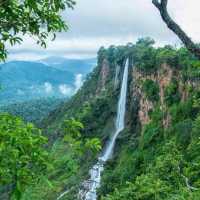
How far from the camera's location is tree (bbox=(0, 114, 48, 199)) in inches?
267

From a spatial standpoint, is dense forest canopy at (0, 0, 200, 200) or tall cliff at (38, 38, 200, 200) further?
tall cliff at (38, 38, 200, 200)

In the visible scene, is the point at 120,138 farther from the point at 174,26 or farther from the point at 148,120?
the point at 174,26

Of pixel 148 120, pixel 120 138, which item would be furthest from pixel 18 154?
pixel 120 138

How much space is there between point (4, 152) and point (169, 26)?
2911 millimetres

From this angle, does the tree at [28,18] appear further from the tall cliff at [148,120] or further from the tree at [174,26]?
the tall cliff at [148,120]

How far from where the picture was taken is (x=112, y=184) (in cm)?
5100

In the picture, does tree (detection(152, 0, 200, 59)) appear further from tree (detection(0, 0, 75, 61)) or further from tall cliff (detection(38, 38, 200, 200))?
tall cliff (detection(38, 38, 200, 200))

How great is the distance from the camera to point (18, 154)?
683 centimetres

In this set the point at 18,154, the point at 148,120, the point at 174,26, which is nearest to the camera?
the point at 18,154

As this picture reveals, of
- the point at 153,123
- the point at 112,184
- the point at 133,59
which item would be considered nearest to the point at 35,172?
the point at 112,184

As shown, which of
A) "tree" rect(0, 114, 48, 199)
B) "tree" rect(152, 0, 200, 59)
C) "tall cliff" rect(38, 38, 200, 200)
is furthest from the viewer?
"tall cliff" rect(38, 38, 200, 200)

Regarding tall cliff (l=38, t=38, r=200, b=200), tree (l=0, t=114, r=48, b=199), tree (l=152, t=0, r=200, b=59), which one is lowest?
tall cliff (l=38, t=38, r=200, b=200)

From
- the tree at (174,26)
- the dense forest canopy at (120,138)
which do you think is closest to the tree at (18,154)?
the dense forest canopy at (120,138)

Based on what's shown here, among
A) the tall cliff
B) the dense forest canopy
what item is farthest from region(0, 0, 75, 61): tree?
the tall cliff
